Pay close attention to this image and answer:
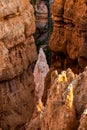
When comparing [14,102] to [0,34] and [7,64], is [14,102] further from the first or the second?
[0,34]

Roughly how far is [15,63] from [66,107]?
10980 mm

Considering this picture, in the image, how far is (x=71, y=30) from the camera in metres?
17.9

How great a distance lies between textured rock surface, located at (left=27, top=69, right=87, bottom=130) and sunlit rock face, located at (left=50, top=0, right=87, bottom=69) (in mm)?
8583

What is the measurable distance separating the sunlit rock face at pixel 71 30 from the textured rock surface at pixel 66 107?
28.2ft

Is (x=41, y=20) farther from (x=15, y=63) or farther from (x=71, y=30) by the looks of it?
(x=15, y=63)

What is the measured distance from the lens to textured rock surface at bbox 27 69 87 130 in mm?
6672

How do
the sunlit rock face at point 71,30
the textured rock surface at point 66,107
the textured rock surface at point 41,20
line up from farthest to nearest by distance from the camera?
the textured rock surface at point 41,20, the sunlit rock face at point 71,30, the textured rock surface at point 66,107

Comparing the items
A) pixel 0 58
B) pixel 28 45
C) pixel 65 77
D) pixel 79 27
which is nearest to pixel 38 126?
pixel 65 77

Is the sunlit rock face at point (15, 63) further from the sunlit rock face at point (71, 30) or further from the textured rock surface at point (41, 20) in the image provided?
the textured rock surface at point (41, 20)

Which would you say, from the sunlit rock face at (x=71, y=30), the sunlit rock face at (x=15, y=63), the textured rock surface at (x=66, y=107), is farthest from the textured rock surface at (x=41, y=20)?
the textured rock surface at (x=66, y=107)

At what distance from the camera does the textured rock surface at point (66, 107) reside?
6672mm

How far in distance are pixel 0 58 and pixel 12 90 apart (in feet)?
7.00

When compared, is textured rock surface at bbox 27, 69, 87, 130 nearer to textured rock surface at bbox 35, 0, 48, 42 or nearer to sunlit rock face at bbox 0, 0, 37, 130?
sunlit rock face at bbox 0, 0, 37, 130

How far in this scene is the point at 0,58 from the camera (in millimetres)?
15914
